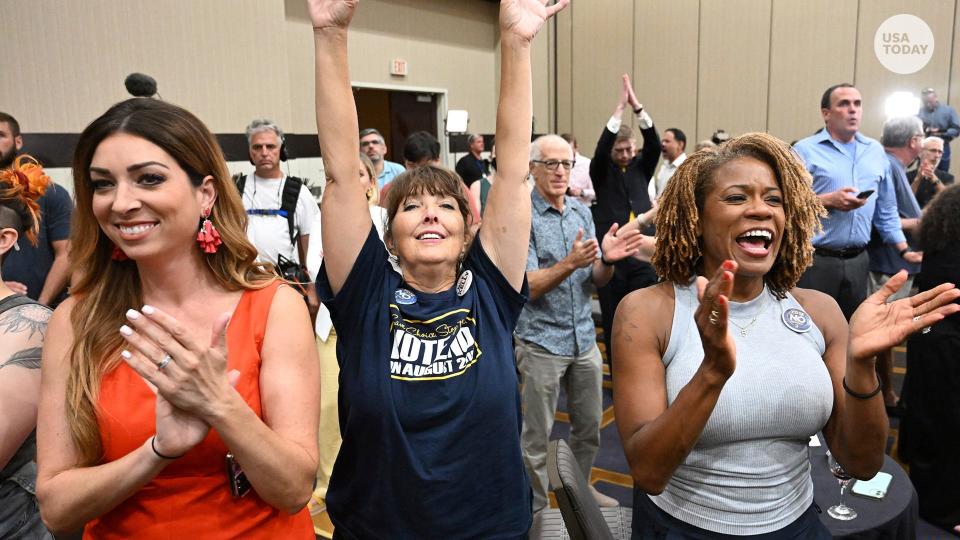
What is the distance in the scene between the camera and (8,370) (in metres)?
1.31

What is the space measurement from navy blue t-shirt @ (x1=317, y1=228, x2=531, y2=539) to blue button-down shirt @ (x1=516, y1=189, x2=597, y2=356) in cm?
134

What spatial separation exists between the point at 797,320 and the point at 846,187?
266 cm

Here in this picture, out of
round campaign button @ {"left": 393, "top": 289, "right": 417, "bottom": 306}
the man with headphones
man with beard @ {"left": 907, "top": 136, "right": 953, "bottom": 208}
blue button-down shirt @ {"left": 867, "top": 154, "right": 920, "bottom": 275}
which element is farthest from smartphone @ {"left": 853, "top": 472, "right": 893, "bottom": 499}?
man with beard @ {"left": 907, "top": 136, "right": 953, "bottom": 208}

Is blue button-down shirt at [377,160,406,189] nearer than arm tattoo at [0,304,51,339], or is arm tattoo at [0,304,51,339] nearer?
arm tattoo at [0,304,51,339]

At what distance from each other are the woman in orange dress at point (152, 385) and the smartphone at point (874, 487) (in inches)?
59.1

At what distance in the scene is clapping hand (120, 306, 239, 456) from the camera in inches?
40.4

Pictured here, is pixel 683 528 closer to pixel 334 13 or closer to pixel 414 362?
pixel 414 362

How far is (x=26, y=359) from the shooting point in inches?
52.6

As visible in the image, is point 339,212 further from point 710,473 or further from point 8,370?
point 710,473

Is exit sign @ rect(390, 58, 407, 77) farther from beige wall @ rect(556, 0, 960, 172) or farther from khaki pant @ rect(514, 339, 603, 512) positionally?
khaki pant @ rect(514, 339, 603, 512)

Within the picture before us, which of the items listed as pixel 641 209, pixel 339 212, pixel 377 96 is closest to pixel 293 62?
pixel 377 96

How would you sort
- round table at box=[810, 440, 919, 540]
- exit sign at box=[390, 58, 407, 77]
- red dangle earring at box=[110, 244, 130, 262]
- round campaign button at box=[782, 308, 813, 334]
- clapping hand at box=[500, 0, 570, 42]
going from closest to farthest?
1. red dangle earring at box=[110, 244, 130, 262]
2. round campaign button at box=[782, 308, 813, 334]
3. clapping hand at box=[500, 0, 570, 42]
4. round table at box=[810, 440, 919, 540]
5. exit sign at box=[390, 58, 407, 77]

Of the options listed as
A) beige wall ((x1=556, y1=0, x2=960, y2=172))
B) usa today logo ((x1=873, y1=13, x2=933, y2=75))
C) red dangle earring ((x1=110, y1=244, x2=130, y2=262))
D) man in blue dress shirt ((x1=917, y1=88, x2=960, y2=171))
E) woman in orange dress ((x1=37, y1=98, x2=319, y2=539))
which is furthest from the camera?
beige wall ((x1=556, y1=0, x2=960, y2=172))

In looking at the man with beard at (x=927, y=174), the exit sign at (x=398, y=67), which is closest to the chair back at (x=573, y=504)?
the man with beard at (x=927, y=174)
